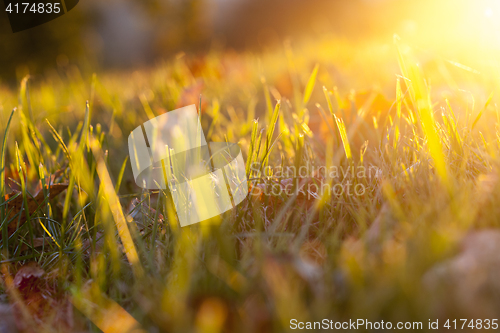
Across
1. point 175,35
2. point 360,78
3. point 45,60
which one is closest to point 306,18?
point 175,35

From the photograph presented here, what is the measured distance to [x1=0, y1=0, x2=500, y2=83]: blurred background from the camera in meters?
7.44

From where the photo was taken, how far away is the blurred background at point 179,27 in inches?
293

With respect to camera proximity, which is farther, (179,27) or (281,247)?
(179,27)

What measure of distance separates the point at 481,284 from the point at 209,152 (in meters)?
0.81

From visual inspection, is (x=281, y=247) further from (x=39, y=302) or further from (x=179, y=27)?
(x=179, y=27)

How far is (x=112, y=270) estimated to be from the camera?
2.37 ft

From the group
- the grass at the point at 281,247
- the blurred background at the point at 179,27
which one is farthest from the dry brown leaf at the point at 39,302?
the blurred background at the point at 179,27

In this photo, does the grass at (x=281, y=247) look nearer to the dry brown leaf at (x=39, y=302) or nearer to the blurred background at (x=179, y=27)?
the dry brown leaf at (x=39, y=302)

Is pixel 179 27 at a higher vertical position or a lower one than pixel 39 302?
higher

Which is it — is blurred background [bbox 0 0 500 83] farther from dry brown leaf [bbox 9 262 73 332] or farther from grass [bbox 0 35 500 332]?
dry brown leaf [bbox 9 262 73 332]

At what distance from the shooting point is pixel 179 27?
1155 cm

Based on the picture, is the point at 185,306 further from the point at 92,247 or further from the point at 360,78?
the point at 360,78

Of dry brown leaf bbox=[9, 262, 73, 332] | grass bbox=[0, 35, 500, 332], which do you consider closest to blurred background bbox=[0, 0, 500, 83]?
grass bbox=[0, 35, 500, 332]

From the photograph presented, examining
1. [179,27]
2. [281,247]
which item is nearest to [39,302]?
[281,247]
